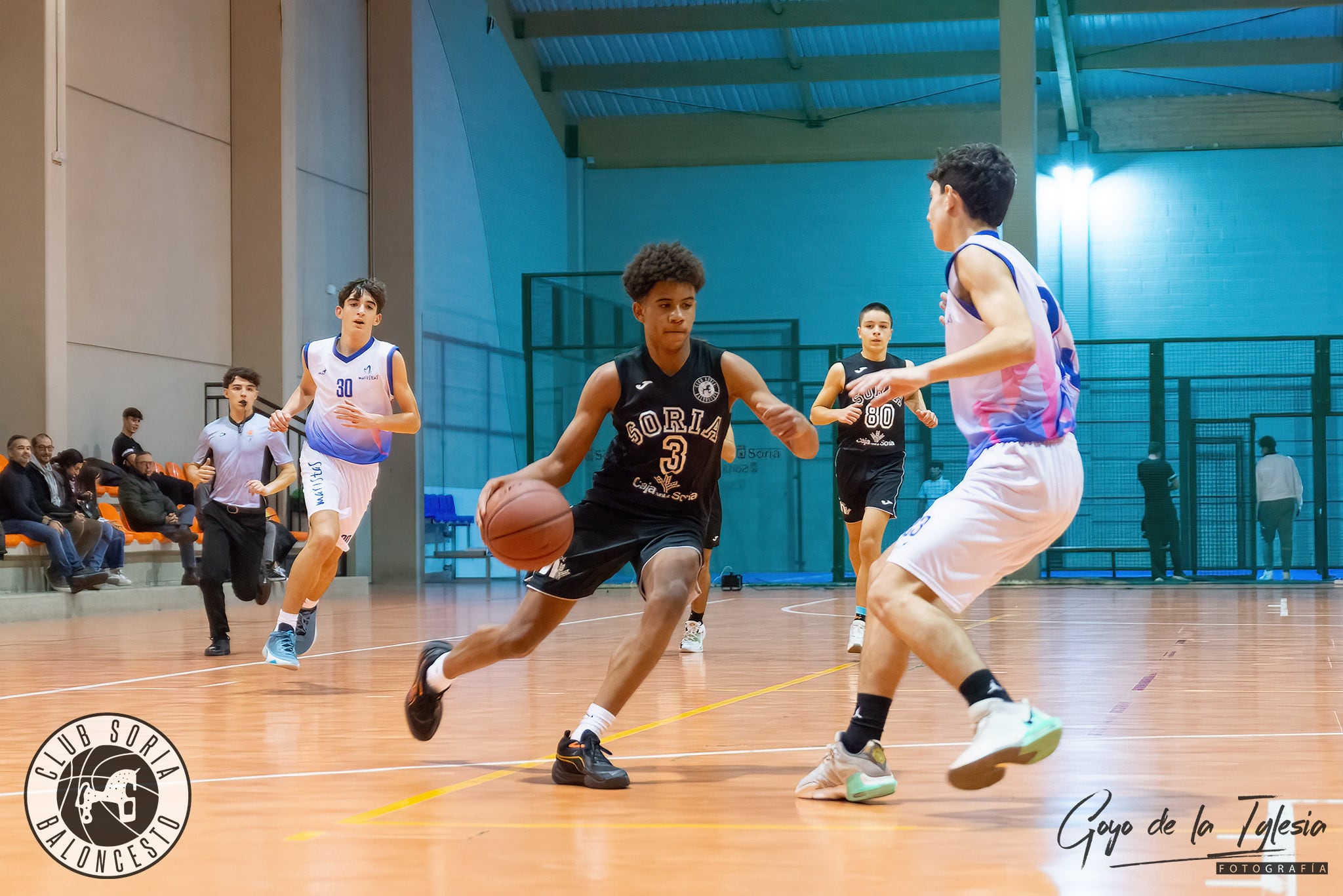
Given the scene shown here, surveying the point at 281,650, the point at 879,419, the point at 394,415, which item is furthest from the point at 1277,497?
the point at 281,650

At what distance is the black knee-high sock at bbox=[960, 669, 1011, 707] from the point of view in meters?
3.00

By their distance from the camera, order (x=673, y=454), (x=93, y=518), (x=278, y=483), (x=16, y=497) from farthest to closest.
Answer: (x=93, y=518)
(x=16, y=497)
(x=278, y=483)
(x=673, y=454)

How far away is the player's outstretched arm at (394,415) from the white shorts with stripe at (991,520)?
3.51m

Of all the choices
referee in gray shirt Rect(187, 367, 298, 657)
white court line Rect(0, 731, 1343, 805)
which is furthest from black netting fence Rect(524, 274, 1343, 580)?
white court line Rect(0, 731, 1343, 805)

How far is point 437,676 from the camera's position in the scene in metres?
3.96

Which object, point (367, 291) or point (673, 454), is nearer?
point (673, 454)

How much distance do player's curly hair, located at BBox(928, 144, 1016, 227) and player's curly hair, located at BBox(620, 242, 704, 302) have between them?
0.76 meters

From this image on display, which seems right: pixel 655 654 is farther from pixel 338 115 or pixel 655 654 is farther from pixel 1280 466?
pixel 338 115

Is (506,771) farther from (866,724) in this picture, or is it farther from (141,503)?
(141,503)

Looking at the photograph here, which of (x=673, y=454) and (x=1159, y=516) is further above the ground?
(x=673, y=454)

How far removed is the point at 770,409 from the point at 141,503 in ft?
35.5

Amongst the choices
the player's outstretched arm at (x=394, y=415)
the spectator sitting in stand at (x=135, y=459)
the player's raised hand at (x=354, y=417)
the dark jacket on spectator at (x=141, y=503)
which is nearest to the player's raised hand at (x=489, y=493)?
the player's outstretched arm at (x=394, y=415)

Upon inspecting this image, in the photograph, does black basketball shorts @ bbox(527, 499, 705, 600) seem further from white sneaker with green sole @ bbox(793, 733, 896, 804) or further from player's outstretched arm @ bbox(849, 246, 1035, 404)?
player's outstretched arm @ bbox(849, 246, 1035, 404)

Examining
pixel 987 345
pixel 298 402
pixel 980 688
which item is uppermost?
pixel 298 402
